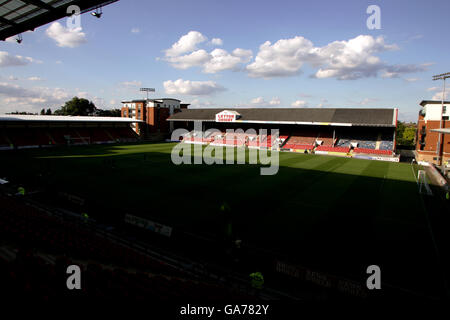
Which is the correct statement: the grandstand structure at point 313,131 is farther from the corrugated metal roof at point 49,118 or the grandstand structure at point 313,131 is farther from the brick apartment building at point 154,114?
the corrugated metal roof at point 49,118

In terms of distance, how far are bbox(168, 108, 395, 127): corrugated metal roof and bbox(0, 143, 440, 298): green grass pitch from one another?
18033 millimetres

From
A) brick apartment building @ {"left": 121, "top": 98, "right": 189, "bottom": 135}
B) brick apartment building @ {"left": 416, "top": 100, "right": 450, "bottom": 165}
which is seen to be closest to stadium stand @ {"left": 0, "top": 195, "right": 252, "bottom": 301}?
brick apartment building @ {"left": 416, "top": 100, "right": 450, "bottom": 165}

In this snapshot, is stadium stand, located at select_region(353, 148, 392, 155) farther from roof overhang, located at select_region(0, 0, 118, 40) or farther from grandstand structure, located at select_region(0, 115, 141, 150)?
grandstand structure, located at select_region(0, 115, 141, 150)

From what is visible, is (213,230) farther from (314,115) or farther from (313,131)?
(313,131)

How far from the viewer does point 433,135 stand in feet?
127

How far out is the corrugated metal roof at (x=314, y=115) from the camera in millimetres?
45719

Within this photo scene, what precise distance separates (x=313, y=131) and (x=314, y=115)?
4.13 m

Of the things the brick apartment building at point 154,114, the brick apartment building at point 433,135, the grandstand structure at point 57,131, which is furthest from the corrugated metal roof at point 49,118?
the brick apartment building at point 433,135

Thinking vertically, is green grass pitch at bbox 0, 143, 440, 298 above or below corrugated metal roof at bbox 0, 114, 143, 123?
below

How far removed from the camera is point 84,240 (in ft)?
32.5

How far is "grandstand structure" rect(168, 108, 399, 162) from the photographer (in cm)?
4534

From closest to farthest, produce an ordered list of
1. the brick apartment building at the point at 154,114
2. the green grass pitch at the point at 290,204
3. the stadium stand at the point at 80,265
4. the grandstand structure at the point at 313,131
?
the stadium stand at the point at 80,265 → the green grass pitch at the point at 290,204 → the grandstand structure at the point at 313,131 → the brick apartment building at the point at 154,114

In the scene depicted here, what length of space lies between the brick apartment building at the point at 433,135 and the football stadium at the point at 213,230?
9.06m

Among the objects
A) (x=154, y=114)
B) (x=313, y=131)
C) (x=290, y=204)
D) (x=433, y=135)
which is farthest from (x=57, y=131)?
(x=433, y=135)
